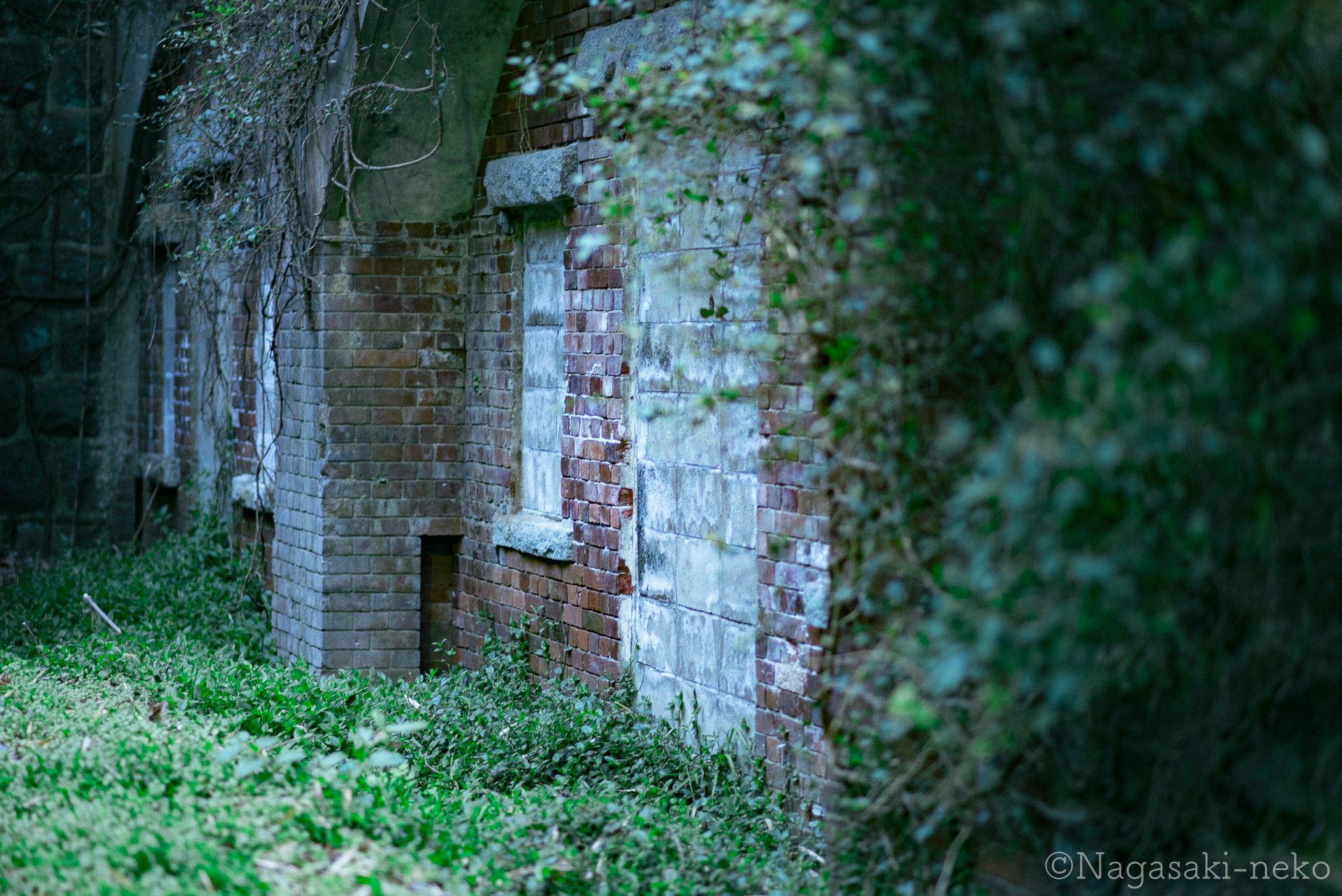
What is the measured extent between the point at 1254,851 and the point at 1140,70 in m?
1.54

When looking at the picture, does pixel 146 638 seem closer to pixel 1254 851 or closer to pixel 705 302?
pixel 705 302

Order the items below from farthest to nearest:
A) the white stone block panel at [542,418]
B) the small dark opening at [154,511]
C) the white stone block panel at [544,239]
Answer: the small dark opening at [154,511] → the white stone block panel at [542,418] → the white stone block panel at [544,239]

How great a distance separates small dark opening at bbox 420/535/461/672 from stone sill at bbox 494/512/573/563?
710mm

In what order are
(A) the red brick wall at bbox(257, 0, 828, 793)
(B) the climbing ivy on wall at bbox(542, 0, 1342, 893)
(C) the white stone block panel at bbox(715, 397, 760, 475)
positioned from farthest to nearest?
(A) the red brick wall at bbox(257, 0, 828, 793) → (C) the white stone block panel at bbox(715, 397, 760, 475) → (B) the climbing ivy on wall at bbox(542, 0, 1342, 893)

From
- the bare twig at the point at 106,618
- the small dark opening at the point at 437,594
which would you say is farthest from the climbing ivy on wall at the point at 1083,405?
the bare twig at the point at 106,618

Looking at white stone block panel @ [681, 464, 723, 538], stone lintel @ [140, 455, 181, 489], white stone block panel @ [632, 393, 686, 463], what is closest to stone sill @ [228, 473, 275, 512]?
stone lintel @ [140, 455, 181, 489]

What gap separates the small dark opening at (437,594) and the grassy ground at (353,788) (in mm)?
445

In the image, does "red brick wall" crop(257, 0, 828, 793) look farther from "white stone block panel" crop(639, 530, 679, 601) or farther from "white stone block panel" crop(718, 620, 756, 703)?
"white stone block panel" crop(718, 620, 756, 703)

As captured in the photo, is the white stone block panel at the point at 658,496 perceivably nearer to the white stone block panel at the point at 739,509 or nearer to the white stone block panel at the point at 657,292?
the white stone block panel at the point at 739,509

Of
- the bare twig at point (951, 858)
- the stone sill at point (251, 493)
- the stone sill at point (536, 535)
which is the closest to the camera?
the bare twig at point (951, 858)

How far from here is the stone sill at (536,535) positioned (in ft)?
19.8

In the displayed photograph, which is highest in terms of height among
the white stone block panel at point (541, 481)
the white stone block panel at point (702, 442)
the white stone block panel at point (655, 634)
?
the white stone block panel at point (702, 442)

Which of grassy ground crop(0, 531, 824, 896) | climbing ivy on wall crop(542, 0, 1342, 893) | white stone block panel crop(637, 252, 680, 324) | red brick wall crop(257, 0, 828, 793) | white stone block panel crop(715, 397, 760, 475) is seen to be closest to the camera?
climbing ivy on wall crop(542, 0, 1342, 893)

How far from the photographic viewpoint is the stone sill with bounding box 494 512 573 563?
19.8 ft
